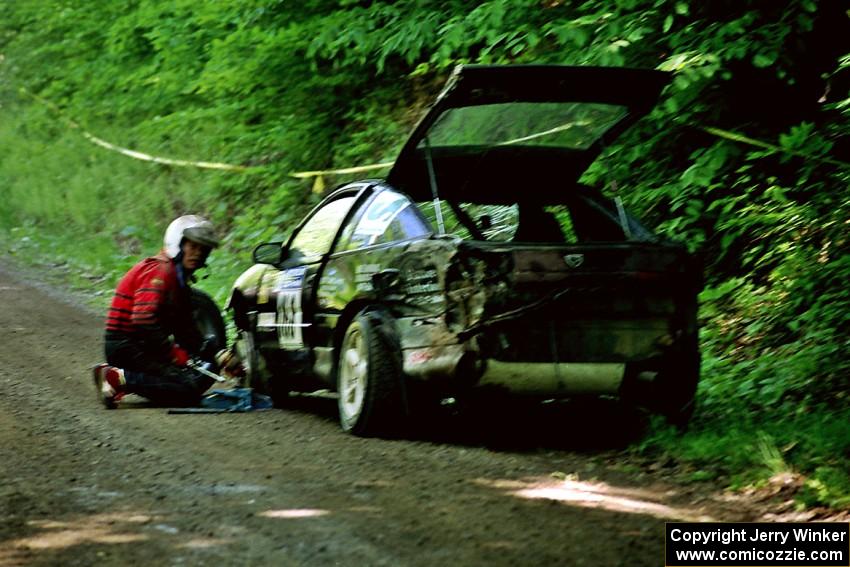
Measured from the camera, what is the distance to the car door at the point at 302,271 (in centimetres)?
790

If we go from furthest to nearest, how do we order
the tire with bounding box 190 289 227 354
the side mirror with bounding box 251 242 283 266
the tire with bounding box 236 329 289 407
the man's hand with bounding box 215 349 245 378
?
1. the tire with bounding box 190 289 227 354
2. the tire with bounding box 236 329 289 407
3. the man's hand with bounding box 215 349 245 378
4. the side mirror with bounding box 251 242 283 266

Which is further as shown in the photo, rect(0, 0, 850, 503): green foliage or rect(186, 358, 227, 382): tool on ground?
rect(186, 358, 227, 382): tool on ground

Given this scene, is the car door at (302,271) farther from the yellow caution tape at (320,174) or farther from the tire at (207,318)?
the yellow caution tape at (320,174)

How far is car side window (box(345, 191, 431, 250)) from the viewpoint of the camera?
6.88m

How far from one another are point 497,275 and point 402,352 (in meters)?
0.80

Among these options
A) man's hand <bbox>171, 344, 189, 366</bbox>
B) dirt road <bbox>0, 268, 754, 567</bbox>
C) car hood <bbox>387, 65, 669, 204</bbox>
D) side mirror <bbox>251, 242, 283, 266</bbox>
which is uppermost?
car hood <bbox>387, 65, 669, 204</bbox>

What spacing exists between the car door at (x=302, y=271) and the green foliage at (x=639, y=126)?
90.9 inches

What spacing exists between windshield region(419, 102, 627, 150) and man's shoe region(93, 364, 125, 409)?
115 inches

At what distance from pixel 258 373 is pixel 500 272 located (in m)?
3.20

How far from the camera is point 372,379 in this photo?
21.9ft

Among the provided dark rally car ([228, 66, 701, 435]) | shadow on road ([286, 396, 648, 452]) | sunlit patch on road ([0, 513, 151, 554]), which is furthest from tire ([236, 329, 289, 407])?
sunlit patch on road ([0, 513, 151, 554])

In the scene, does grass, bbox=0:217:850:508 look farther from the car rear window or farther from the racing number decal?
the racing number decal

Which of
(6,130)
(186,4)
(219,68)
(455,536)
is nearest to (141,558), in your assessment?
(455,536)

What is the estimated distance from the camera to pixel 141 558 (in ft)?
14.4
